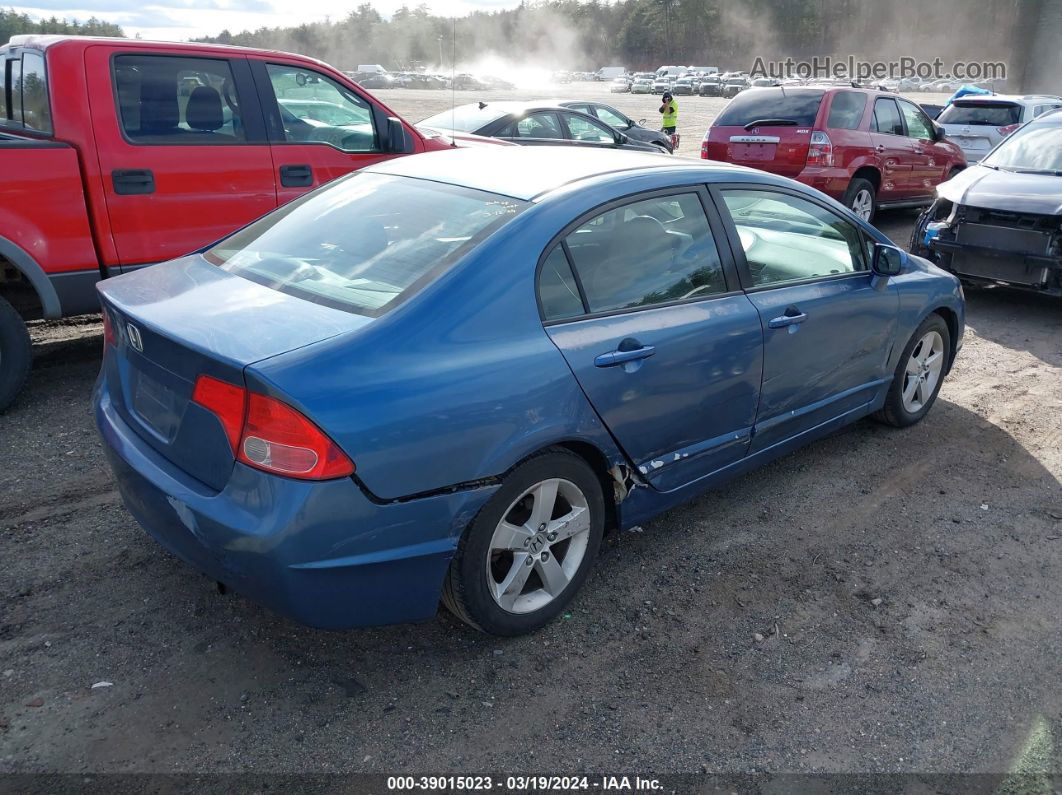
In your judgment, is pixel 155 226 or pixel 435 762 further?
pixel 155 226

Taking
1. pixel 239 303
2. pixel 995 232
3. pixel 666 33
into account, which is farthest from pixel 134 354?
pixel 666 33

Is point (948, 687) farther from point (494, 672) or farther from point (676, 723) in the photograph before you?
point (494, 672)

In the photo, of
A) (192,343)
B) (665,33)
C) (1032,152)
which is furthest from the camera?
(665,33)

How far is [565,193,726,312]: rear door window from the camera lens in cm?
316

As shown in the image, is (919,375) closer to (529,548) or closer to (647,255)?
(647,255)

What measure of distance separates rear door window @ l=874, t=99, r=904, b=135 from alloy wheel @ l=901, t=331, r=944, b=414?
6.42 m

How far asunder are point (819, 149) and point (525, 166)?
7.27m

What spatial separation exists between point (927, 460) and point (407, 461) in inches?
130

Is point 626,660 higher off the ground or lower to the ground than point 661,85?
lower

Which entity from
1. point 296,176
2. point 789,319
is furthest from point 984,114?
point 789,319

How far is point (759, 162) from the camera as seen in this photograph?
10.1 meters

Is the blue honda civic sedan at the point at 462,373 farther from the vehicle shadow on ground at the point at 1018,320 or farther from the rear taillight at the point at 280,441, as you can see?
the vehicle shadow on ground at the point at 1018,320

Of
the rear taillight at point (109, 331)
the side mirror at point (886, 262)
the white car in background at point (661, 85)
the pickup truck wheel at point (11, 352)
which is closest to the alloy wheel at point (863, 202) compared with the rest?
the side mirror at point (886, 262)

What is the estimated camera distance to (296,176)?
18.9 feet
